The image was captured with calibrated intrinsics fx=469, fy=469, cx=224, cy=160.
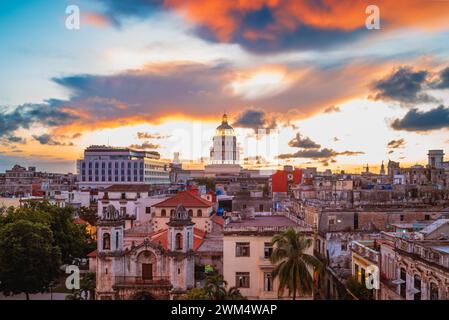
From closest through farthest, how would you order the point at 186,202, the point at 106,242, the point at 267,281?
the point at 267,281
the point at 106,242
the point at 186,202

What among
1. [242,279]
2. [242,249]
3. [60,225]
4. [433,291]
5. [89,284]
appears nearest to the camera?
[433,291]

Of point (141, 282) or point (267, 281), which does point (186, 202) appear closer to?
point (141, 282)

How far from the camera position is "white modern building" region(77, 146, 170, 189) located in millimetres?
105000

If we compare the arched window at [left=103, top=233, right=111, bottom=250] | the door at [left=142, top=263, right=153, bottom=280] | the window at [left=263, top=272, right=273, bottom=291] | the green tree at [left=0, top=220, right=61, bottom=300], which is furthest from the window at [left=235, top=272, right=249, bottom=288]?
the green tree at [left=0, top=220, right=61, bottom=300]

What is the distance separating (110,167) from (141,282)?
81895 mm

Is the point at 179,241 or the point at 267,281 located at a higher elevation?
the point at 179,241

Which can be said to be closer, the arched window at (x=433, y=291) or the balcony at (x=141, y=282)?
the arched window at (x=433, y=291)

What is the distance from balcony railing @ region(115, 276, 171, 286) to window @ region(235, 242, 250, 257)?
4.43m

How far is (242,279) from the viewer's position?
27.5 metres

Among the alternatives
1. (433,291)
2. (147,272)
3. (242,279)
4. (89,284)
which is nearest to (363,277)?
(433,291)

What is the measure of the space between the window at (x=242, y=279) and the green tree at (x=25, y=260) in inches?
538

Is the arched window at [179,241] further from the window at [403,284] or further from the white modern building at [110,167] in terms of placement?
the white modern building at [110,167]

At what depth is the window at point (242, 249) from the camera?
27.8 meters

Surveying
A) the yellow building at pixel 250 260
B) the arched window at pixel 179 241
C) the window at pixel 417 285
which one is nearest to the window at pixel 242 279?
the yellow building at pixel 250 260
